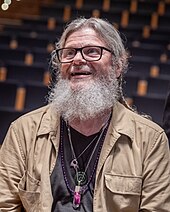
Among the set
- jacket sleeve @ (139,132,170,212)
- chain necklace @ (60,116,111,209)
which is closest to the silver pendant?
chain necklace @ (60,116,111,209)

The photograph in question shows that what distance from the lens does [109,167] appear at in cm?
64

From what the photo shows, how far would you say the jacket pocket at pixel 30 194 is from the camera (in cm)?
65

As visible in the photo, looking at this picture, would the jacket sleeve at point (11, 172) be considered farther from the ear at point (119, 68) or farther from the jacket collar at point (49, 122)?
the ear at point (119, 68)

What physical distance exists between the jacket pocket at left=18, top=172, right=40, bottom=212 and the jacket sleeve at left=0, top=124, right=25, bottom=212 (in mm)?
15

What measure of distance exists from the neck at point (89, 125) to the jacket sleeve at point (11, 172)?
0.09 metres

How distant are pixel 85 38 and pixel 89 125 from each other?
0.13 m

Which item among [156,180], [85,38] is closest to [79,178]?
[156,180]

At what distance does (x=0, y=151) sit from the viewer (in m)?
0.69

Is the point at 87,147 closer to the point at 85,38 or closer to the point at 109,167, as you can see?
the point at 109,167

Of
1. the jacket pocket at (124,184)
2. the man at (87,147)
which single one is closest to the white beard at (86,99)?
the man at (87,147)

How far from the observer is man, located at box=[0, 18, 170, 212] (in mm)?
637

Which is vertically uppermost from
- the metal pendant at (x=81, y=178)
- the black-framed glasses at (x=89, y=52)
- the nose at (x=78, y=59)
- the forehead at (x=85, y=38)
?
the forehead at (x=85, y=38)

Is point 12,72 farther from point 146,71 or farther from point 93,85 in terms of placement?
point 93,85

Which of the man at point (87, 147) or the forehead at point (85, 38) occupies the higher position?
the forehead at point (85, 38)
